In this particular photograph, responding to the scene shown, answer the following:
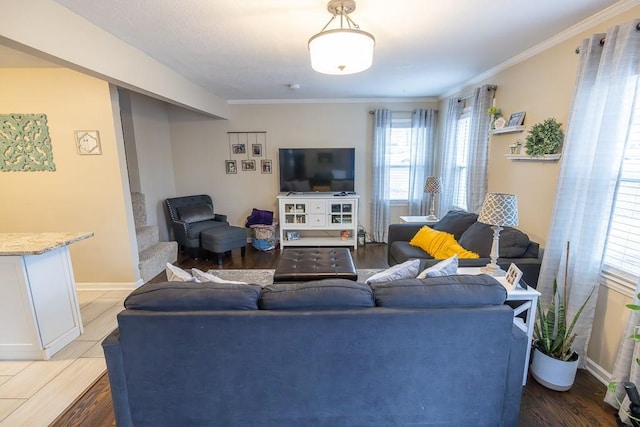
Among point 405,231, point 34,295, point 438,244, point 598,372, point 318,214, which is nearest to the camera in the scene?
point 598,372

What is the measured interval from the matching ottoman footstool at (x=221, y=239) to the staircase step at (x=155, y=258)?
0.41 m

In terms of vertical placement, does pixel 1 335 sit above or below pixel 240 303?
below

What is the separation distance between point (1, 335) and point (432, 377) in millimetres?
2959

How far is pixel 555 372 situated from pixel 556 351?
0.12m

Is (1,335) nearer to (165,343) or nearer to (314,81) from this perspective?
(165,343)

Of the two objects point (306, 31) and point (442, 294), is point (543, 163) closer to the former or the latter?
point (442, 294)

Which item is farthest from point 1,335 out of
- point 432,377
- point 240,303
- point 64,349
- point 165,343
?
point 432,377

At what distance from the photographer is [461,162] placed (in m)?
4.01

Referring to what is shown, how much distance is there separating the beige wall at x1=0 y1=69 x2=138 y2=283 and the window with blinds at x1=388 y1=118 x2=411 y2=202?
147 inches

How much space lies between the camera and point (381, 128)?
188 inches

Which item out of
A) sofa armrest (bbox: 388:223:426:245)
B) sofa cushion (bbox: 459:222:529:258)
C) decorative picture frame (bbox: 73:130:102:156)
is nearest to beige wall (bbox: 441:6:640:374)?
sofa cushion (bbox: 459:222:529:258)

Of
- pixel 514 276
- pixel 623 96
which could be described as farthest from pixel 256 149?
pixel 623 96

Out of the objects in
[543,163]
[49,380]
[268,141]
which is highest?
[268,141]

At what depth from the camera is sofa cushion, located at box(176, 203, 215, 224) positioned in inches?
178
